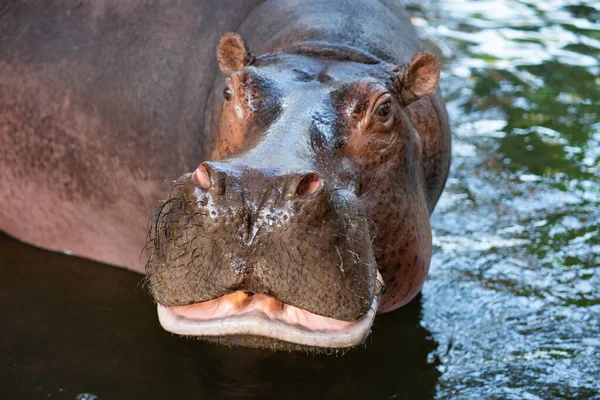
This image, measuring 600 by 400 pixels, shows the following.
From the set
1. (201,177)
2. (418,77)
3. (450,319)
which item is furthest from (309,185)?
(450,319)

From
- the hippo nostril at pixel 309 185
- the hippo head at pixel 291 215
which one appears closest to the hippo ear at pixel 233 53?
the hippo head at pixel 291 215

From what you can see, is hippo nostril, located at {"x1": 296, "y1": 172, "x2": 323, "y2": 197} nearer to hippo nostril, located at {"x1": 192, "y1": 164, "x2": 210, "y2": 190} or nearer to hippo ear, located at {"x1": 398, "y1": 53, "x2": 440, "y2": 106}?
hippo nostril, located at {"x1": 192, "y1": 164, "x2": 210, "y2": 190}

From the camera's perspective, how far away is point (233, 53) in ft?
14.8

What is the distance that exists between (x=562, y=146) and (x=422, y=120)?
260cm

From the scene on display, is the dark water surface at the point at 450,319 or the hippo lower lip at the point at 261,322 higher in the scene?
the hippo lower lip at the point at 261,322

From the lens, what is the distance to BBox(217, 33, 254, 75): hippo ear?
14.6ft

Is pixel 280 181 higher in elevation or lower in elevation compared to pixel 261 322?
higher

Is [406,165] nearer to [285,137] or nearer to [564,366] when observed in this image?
[285,137]

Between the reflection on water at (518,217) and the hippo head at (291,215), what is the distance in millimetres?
852

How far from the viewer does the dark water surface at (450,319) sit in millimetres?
4410

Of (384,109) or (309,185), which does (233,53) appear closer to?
(384,109)

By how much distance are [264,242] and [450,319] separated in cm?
215

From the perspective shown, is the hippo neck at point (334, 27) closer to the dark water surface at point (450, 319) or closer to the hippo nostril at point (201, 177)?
the dark water surface at point (450, 319)

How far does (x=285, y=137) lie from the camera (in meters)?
3.62
